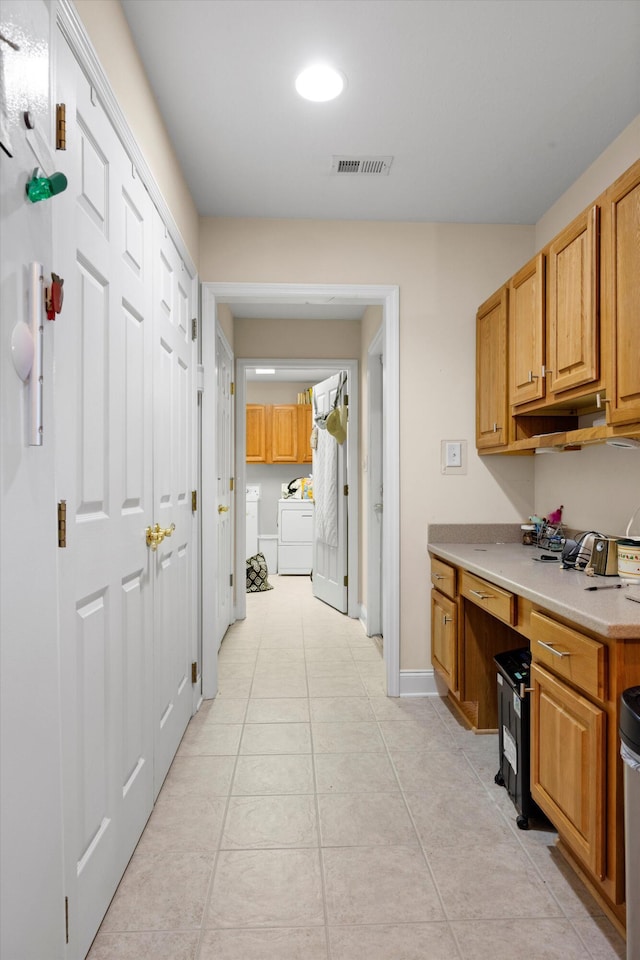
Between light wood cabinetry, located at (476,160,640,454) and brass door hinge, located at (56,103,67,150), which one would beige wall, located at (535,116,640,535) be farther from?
brass door hinge, located at (56,103,67,150)

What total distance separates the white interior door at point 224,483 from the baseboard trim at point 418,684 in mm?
1255

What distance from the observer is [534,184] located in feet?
8.62

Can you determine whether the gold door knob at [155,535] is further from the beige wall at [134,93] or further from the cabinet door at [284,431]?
the cabinet door at [284,431]

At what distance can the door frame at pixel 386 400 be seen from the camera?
9.57ft

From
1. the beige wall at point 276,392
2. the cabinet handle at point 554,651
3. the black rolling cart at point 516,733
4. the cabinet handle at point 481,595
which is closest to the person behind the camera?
the cabinet handle at point 554,651

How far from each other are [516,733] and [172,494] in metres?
1.54

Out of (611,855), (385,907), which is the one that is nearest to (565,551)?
(611,855)

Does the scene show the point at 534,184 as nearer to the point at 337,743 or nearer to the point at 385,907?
the point at 337,743

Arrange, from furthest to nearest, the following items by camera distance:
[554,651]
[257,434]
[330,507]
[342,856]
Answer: [257,434]
[330,507]
[342,856]
[554,651]

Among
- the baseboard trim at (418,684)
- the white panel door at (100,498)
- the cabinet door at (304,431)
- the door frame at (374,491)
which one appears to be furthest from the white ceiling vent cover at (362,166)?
the cabinet door at (304,431)

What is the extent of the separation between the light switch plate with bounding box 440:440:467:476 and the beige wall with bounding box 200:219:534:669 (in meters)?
0.03

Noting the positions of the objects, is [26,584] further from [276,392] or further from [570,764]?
[276,392]

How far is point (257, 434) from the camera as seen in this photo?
6988 mm

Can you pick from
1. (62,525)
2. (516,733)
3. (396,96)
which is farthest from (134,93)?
(516,733)
